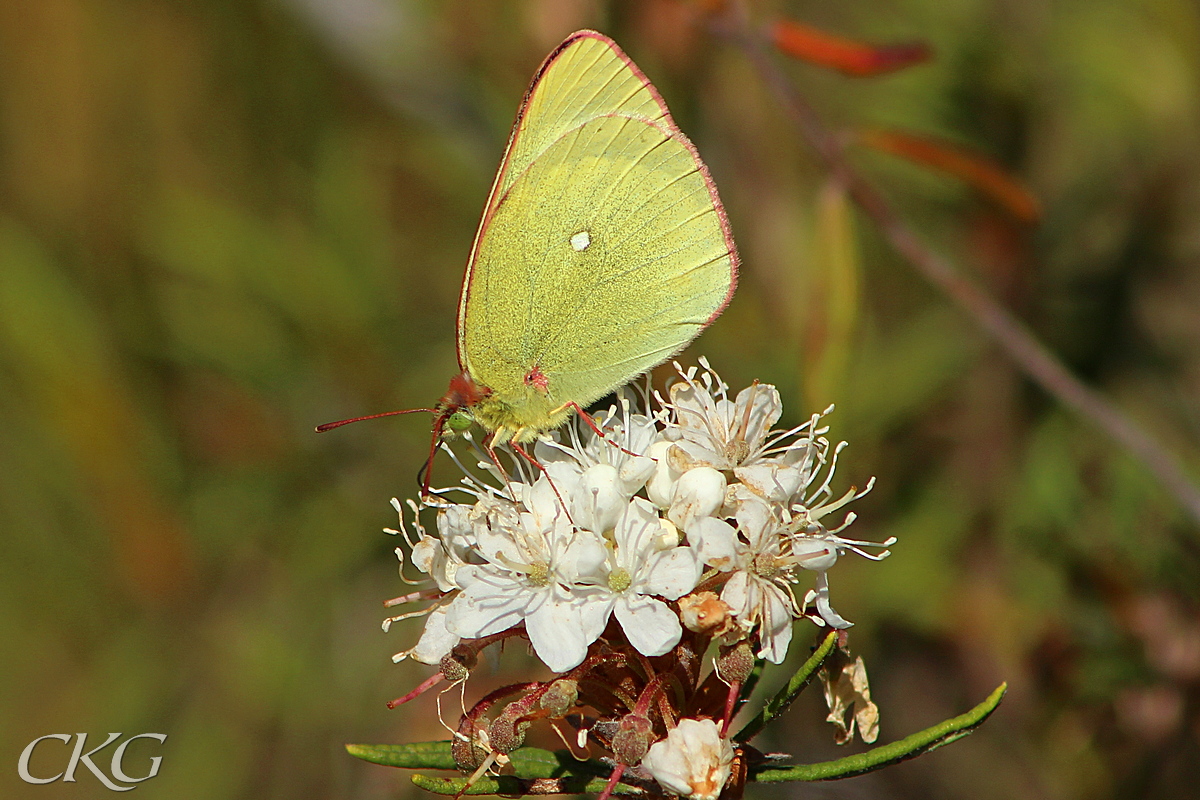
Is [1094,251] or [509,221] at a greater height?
[509,221]

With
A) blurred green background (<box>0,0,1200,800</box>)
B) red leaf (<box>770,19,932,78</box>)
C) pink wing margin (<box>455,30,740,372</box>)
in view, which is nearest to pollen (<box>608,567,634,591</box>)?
pink wing margin (<box>455,30,740,372</box>)

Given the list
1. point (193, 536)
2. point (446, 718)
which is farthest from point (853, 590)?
point (193, 536)

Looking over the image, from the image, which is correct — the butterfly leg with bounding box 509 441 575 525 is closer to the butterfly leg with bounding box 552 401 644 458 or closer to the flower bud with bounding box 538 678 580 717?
the butterfly leg with bounding box 552 401 644 458

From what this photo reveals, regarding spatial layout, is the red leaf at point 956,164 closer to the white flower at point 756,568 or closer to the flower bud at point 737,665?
the white flower at point 756,568

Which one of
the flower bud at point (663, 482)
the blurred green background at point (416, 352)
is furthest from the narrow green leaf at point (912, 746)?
the blurred green background at point (416, 352)

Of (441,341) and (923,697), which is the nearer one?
(923,697)

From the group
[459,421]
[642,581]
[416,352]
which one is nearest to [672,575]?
[642,581]

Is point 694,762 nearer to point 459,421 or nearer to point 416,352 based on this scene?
point 459,421

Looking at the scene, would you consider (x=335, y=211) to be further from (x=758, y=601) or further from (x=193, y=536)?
(x=758, y=601)
